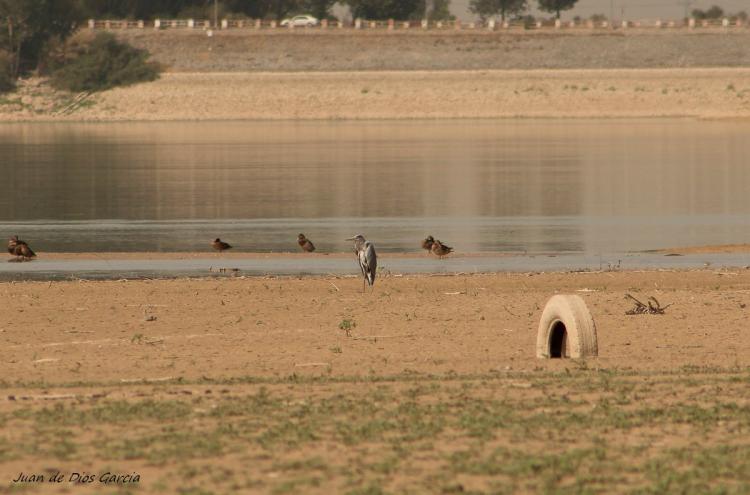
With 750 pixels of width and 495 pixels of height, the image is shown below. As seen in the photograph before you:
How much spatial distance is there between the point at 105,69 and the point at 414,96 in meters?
30.6

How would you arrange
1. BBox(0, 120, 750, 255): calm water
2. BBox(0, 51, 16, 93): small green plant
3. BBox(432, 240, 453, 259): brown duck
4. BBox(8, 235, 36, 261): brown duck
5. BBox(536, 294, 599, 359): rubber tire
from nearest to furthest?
BBox(536, 294, 599, 359): rubber tire, BBox(8, 235, 36, 261): brown duck, BBox(432, 240, 453, 259): brown duck, BBox(0, 120, 750, 255): calm water, BBox(0, 51, 16, 93): small green plant

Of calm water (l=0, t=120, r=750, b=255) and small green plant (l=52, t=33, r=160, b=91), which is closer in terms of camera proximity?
calm water (l=0, t=120, r=750, b=255)

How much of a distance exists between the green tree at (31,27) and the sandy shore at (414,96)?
507 inches

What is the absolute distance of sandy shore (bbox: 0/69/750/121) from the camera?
11256 centimetres

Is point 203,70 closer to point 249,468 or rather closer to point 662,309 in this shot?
point 662,309

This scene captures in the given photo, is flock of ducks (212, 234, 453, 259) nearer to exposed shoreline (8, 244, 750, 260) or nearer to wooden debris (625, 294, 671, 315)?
exposed shoreline (8, 244, 750, 260)

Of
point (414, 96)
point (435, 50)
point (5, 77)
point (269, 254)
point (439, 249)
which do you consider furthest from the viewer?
point (435, 50)

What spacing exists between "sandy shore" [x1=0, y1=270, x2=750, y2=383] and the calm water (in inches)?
A: 313

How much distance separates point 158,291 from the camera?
80.9ft

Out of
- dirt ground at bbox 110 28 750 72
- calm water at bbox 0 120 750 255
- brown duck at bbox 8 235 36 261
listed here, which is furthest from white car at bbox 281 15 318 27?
brown duck at bbox 8 235 36 261

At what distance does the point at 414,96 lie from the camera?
115m

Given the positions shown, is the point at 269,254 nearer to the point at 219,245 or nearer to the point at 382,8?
the point at 219,245

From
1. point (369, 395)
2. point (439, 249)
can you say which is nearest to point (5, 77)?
point (439, 249)

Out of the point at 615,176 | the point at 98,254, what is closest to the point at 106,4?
the point at 615,176
